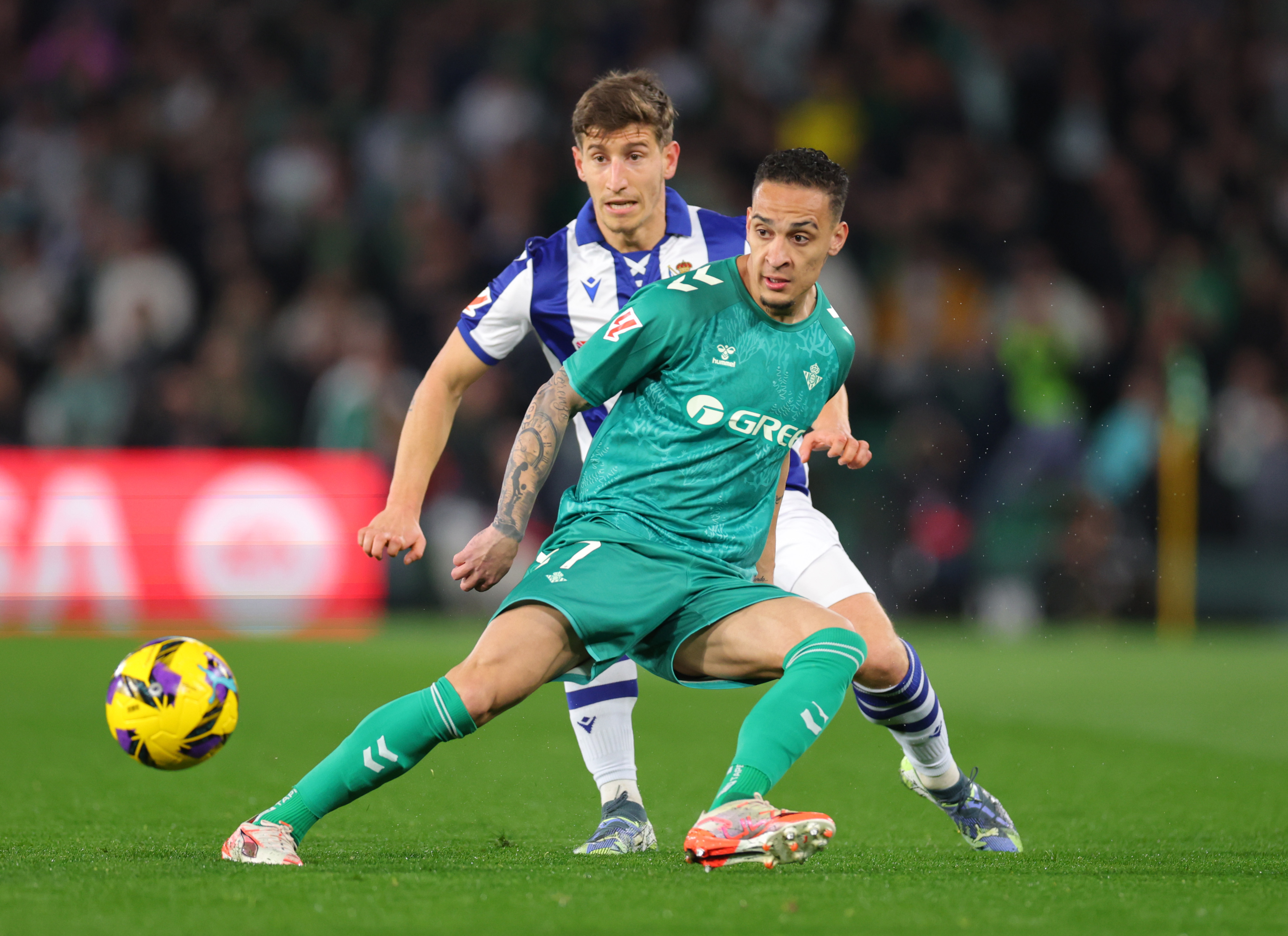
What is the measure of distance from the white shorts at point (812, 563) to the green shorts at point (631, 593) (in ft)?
1.55

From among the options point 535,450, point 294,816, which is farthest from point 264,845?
point 535,450

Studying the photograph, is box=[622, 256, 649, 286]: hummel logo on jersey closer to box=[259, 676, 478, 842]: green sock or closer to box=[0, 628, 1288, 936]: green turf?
box=[259, 676, 478, 842]: green sock

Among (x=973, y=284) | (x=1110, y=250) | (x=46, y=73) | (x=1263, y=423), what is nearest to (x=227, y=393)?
(x=46, y=73)

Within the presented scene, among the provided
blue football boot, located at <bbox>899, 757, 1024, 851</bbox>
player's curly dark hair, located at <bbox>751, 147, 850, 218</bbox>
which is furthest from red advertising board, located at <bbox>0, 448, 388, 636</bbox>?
player's curly dark hair, located at <bbox>751, 147, 850, 218</bbox>

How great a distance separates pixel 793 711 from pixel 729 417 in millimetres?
814

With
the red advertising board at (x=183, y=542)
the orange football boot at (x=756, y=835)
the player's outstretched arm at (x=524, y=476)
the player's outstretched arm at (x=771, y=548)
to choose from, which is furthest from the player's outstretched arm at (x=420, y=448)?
the red advertising board at (x=183, y=542)

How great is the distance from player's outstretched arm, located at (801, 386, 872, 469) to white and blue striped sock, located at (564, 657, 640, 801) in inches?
38.9

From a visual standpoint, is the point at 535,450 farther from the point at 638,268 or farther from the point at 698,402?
the point at 638,268

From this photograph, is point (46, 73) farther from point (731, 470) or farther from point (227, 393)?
point (731, 470)

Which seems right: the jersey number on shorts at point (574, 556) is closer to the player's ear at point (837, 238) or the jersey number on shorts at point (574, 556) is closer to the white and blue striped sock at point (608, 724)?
the white and blue striped sock at point (608, 724)

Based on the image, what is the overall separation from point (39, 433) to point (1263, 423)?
10410 millimetres

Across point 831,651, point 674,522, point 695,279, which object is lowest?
point 831,651

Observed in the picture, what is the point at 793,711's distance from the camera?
4.12m

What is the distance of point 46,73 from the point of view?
1581cm
